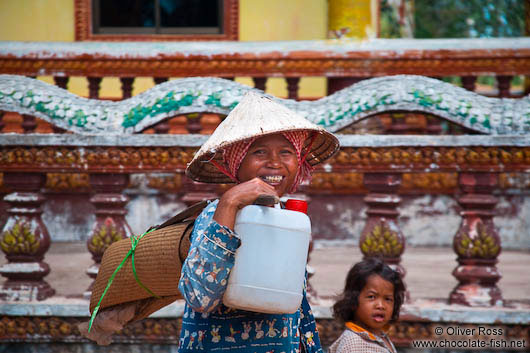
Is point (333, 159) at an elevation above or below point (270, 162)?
above

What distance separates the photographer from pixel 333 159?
3.38m

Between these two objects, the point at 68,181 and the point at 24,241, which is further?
the point at 68,181

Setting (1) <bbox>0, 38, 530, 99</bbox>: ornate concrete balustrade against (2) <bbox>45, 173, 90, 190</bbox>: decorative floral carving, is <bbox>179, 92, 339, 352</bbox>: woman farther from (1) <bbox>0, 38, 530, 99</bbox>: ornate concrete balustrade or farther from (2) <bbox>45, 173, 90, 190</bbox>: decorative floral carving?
(2) <bbox>45, 173, 90, 190</bbox>: decorative floral carving

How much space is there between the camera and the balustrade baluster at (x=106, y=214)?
11.1 feet

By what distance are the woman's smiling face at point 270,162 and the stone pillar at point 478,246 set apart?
1573 mm

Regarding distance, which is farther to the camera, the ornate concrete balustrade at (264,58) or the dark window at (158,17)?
the dark window at (158,17)

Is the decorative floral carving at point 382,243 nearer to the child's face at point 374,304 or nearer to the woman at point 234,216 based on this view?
the child's face at point 374,304

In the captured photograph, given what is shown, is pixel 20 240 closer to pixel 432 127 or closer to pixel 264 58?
pixel 264 58

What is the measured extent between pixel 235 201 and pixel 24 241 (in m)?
1.84

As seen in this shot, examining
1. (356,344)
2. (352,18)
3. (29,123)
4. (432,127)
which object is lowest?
(356,344)

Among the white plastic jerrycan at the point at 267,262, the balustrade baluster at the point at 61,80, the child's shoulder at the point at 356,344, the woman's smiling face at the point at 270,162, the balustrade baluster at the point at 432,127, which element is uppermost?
the balustrade baluster at the point at 432,127

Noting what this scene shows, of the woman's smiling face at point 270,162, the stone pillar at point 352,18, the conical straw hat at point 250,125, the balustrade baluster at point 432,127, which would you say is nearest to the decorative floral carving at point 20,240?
the conical straw hat at point 250,125

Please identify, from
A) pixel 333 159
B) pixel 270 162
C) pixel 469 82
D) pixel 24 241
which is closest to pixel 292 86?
pixel 333 159

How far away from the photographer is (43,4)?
6.93 metres
